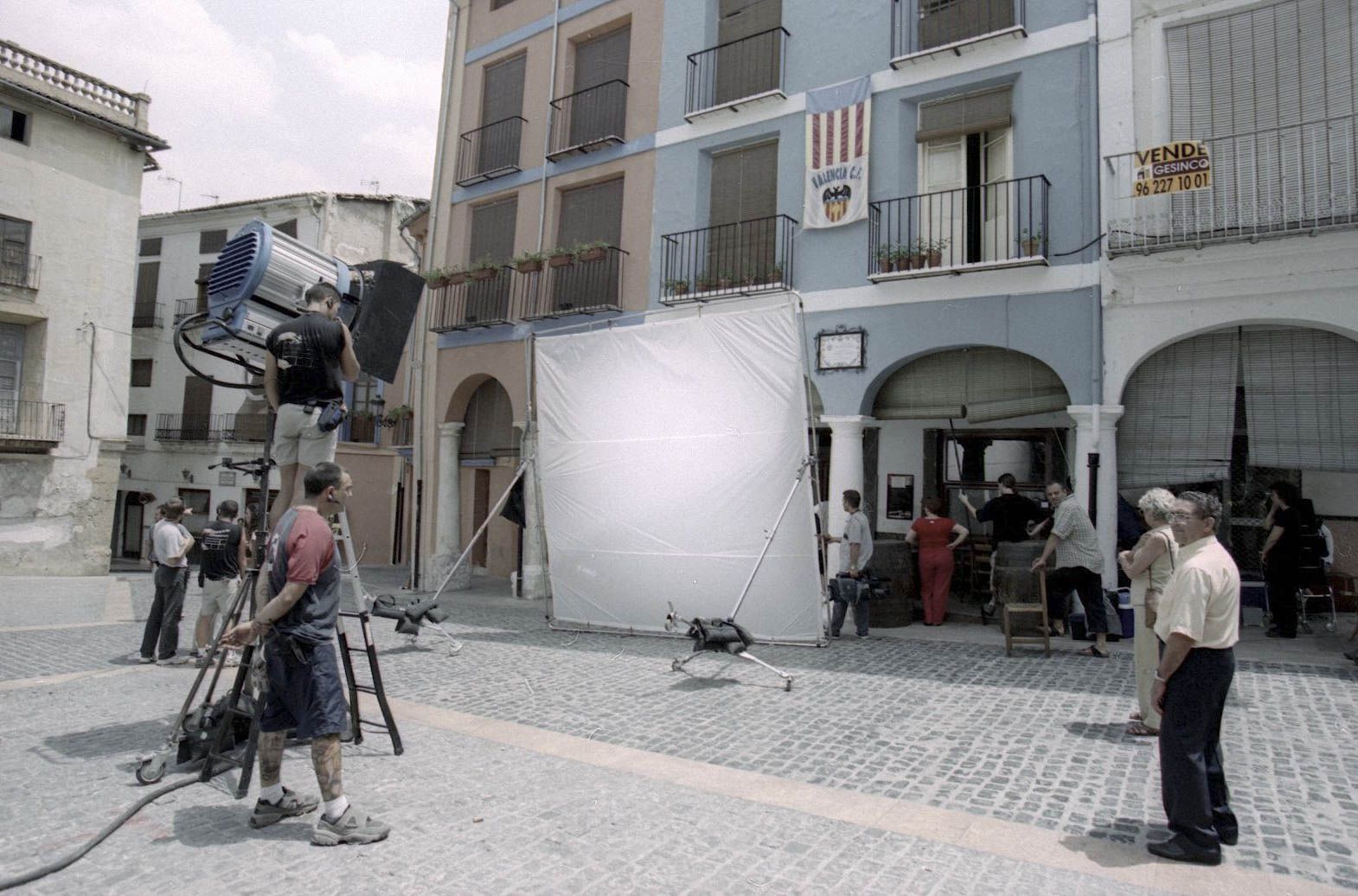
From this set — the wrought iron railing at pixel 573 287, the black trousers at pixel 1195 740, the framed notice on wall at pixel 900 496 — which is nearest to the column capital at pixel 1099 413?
the framed notice on wall at pixel 900 496

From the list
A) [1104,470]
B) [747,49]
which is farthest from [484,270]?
[1104,470]

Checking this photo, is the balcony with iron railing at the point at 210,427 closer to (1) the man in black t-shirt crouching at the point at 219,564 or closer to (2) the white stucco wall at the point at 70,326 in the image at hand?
(2) the white stucco wall at the point at 70,326

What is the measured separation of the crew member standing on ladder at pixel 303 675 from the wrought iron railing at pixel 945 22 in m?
A: 10.5

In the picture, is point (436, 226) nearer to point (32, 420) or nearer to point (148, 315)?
point (32, 420)

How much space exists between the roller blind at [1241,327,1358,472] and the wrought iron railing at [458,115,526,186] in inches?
493

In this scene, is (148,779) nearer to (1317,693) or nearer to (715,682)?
(715,682)

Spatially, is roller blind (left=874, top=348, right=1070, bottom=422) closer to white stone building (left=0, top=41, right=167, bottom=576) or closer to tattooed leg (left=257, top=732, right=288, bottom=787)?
tattooed leg (left=257, top=732, right=288, bottom=787)

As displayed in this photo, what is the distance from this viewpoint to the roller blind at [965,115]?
11430 mm

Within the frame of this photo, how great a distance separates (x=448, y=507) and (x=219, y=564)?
338 inches

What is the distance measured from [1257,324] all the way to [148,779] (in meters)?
11.1

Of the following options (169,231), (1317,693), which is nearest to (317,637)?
(1317,693)

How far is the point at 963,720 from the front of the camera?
6.35m

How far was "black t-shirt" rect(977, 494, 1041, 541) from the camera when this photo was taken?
10609 millimetres

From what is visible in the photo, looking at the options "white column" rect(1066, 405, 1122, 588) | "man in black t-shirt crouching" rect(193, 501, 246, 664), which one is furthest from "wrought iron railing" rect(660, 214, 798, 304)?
"man in black t-shirt crouching" rect(193, 501, 246, 664)
